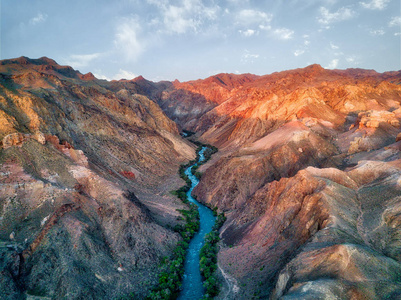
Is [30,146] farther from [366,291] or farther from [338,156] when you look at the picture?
[338,156]

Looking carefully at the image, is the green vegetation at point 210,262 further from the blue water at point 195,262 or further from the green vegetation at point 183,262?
the blue water at point 195,262

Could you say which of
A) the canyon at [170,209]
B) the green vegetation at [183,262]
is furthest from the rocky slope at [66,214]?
the green vegetation at [183,262]

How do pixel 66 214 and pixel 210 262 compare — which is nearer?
pixel 66 214

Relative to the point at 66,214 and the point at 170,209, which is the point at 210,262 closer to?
the point at 170,209

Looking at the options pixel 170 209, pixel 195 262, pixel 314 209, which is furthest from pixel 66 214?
pixel 314 209

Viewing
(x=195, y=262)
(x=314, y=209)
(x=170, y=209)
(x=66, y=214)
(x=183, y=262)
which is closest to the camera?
(x=314, y=209)

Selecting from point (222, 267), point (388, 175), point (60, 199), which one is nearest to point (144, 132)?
point (60, 199)
